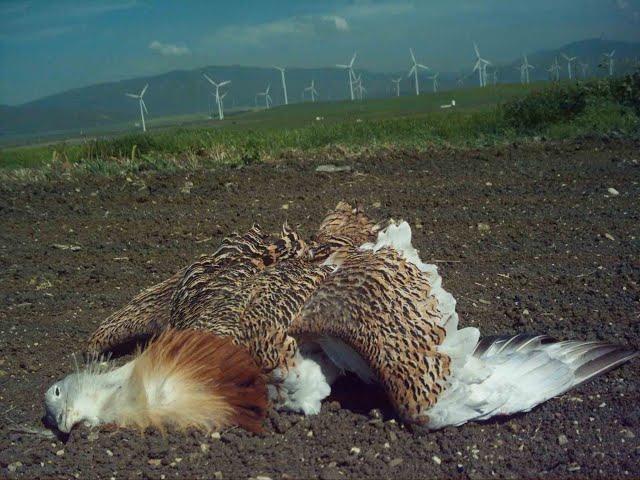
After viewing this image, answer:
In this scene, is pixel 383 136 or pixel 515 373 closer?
pixel 515 373

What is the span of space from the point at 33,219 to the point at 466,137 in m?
7.13

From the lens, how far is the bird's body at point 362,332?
12.1 feet

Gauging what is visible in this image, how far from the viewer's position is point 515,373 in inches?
159

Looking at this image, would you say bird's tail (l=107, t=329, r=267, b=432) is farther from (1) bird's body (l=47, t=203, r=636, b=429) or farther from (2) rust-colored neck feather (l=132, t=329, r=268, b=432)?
(1) bird's body (l=47, t=203, r=636, b=429)

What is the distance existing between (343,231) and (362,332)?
4.29 feet

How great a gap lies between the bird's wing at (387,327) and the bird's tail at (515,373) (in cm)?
10

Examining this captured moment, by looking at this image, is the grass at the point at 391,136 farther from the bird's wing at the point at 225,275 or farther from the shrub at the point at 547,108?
the bird's wing at the point at 225,275

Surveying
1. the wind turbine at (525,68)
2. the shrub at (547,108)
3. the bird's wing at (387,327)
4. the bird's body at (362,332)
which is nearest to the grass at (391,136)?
the shrub at (547,108)

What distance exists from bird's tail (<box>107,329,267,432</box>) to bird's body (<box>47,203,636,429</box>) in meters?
0.16

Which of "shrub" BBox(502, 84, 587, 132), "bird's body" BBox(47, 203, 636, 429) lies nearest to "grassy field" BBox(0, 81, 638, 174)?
"shrub" BBox(502, 84, 587, 132)

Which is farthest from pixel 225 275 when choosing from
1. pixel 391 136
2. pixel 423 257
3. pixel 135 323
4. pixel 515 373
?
pixel 391 136

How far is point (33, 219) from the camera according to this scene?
30.1ft

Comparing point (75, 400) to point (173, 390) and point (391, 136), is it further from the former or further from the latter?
point (391, 136)

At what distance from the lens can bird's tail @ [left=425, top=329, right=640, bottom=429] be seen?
3.69 m
